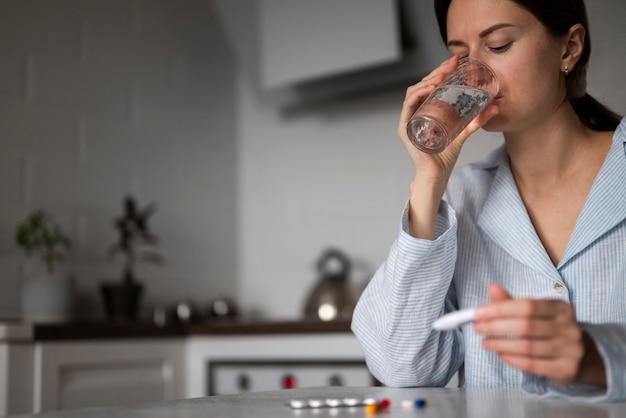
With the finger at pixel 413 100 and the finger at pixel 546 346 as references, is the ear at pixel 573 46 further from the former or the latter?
the finger at pixel 546 346

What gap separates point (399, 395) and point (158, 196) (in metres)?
1.72

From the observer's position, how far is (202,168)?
8.66ft

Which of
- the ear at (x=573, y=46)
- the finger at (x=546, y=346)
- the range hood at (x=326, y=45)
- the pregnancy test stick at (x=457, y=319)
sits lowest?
the finger at (x=546, y=346)

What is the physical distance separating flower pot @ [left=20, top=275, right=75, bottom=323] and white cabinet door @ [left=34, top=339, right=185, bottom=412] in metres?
0.18

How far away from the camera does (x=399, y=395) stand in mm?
876

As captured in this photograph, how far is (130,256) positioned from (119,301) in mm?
162

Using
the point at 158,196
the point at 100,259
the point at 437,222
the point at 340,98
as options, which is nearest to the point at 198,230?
the point at 158,196

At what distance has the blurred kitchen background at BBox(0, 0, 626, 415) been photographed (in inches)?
77.0

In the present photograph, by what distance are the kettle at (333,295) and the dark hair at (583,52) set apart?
1052mm

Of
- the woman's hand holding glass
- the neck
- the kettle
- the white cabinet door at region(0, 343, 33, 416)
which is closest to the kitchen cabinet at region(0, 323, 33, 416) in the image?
the white cabinet door at region(0, 343, 33, 416)

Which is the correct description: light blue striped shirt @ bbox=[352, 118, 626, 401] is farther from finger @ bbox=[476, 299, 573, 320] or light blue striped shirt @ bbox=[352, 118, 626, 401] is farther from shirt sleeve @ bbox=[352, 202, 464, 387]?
finger @ bbox=[476, 299, 573, 320]

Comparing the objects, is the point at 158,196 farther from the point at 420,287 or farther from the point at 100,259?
the point at 420,287

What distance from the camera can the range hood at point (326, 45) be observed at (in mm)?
2057

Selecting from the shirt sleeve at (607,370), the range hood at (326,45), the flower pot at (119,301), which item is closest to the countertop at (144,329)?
the flower pot at (119,301)
